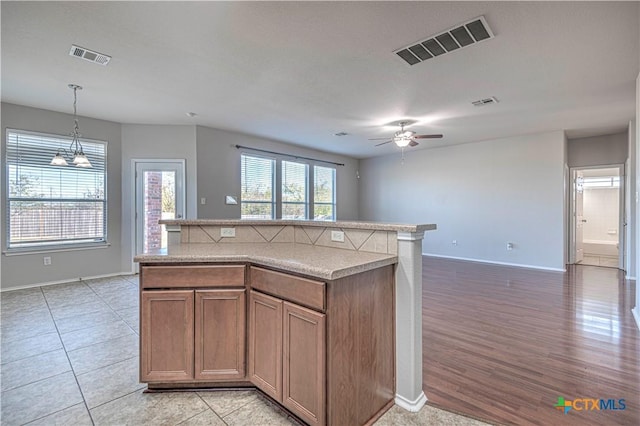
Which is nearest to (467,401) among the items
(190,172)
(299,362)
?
(299,362)

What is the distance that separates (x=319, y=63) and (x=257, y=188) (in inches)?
153

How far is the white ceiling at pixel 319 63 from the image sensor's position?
2.33m

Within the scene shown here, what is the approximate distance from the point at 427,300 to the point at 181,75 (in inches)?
160

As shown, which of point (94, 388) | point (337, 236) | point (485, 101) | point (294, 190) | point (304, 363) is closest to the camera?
point (304, 363)

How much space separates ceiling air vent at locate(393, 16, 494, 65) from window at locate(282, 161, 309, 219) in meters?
4.62

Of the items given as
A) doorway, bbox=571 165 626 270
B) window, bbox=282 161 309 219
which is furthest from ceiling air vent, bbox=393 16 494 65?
doorway, bbox=571 165 626 270

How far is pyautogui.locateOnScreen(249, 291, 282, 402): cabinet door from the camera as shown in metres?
1.76

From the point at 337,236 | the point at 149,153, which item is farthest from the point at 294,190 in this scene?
the point at 337,236

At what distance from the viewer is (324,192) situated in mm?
8422

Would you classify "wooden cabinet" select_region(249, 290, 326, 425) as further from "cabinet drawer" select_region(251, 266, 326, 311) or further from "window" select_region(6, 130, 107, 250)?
"window" select_region(6, 130, 107, 250)

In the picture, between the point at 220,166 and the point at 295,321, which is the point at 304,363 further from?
the point at 220,166

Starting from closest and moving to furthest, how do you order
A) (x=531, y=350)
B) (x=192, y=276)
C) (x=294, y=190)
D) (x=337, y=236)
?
(x=192, y=276) → (x=337, y=236) → (x=531, y=350) → (x=294, y=190)

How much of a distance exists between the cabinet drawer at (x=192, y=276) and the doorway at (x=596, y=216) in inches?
292

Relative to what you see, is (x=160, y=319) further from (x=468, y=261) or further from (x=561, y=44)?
(x=468, y=261)
